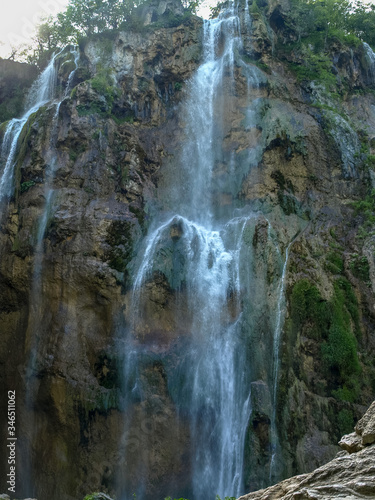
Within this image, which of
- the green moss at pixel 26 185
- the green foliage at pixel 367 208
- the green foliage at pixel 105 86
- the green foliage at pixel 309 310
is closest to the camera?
the green foliage at pixel 309 310

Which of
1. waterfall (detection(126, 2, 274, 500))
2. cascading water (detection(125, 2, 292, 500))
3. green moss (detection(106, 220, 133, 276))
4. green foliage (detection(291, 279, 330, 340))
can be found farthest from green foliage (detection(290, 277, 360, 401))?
green moss (detection(106, 220, 133, 276))

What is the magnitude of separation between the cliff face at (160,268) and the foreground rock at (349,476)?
29.6 ft

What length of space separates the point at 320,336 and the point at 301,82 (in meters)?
13.8

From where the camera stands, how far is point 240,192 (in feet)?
64.8

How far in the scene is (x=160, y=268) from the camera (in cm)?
1717

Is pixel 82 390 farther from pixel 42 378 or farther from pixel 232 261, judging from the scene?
pixel 232 261

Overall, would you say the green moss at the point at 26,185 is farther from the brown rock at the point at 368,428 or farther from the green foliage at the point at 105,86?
the brown rock at the point at 368,428

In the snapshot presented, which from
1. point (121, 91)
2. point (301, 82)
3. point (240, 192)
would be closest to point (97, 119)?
point (121, 91)

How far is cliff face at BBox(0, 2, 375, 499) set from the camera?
15.1 m

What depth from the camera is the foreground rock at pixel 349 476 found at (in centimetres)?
489

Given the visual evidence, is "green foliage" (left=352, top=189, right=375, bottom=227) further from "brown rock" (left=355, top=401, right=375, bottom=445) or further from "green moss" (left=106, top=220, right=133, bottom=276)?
"brown rock" (left=355, top=401, right=375, bottom=445)

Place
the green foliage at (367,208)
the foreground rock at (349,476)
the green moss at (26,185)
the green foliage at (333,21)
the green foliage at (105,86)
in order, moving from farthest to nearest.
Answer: the green foliage at (333,21)
the green foliage at (105,86)
the green foliage at (367,208)
the green moss at (26,185)
the foreground rock at (349,476)

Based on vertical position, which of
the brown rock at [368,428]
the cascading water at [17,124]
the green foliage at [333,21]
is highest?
the green foliage at [333,21]

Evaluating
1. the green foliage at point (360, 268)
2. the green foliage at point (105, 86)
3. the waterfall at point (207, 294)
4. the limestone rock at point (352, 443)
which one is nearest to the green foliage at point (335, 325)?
the green foliage at point (360, 268)
